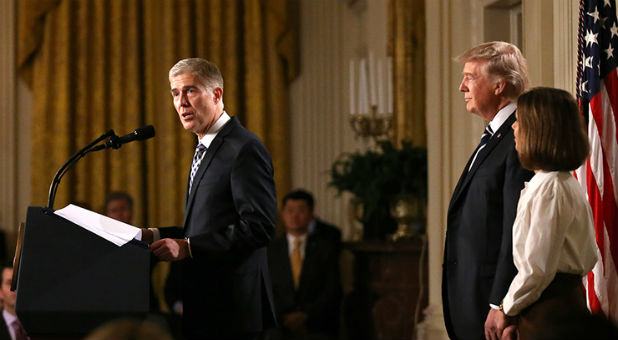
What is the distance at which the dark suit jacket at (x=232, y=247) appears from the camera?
3008 millimetres

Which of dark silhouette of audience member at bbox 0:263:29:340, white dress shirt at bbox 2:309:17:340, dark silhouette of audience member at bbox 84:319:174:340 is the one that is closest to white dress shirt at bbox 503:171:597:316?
dark silhouette of audience member at bbox 84:319:174:340

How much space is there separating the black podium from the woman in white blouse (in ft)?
3.57

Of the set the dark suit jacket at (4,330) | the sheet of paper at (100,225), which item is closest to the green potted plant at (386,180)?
the dark suit jacket at (4,330)

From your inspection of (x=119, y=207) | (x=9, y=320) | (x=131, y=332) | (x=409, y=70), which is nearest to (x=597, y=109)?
(x=131, y=332)

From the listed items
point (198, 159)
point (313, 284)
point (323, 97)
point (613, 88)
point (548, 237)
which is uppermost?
point (323, 97)

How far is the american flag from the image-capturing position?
3.27m

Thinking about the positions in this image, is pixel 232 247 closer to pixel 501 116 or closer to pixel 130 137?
pixel 130 137

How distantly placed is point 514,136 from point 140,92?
5584 millimetres

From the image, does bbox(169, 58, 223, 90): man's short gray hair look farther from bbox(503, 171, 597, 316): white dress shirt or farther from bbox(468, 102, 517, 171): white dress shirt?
bbox(503, 171, 597, 316): white dress shirt

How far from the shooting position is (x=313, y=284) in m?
6.56

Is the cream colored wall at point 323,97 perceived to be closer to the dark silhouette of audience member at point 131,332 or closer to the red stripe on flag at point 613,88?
the red stripe on flag at point 613,88

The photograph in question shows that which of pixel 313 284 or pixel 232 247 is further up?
pixel 232 247

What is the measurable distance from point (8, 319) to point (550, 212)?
337 centimetres

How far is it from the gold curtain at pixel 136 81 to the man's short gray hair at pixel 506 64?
5029 mm
